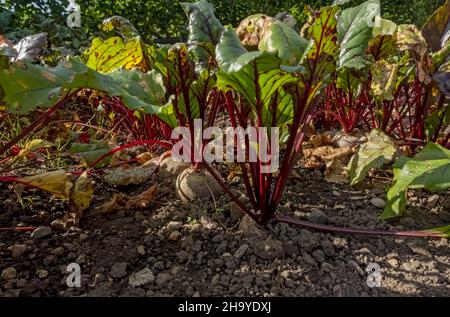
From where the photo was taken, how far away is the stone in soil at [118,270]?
1196mm

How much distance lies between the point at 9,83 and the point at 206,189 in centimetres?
80

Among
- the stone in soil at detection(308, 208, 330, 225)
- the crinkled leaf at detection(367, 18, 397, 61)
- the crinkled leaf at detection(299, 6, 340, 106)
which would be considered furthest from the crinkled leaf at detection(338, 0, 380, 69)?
the stone in soil at detection(308, 208, 330, 225)

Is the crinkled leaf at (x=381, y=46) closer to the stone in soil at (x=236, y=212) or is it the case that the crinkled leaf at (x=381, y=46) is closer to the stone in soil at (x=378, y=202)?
the stone in soil at (x=378, y=202)

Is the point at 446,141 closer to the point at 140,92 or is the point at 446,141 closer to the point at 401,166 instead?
the point at 401,166

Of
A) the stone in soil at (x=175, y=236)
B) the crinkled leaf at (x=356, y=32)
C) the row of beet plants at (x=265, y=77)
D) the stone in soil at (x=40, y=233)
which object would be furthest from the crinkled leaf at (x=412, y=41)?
the stone in soil at (x=40, y=233)

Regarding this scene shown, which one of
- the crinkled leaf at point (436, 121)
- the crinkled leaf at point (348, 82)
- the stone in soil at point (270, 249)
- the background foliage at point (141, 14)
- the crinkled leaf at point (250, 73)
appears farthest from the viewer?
the background foliage at point (141, 14)

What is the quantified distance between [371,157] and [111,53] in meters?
1.10

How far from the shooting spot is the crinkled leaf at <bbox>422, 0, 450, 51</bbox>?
1.69m

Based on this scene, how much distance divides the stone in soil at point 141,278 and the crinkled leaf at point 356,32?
878 mm

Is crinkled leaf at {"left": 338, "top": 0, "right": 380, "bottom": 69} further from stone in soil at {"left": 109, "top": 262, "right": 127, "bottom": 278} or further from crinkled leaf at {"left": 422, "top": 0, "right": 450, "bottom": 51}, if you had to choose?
stone in soil at {"left": 109, "top": 262, "right": 127, "bottom": 278}

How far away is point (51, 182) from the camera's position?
142 cm
